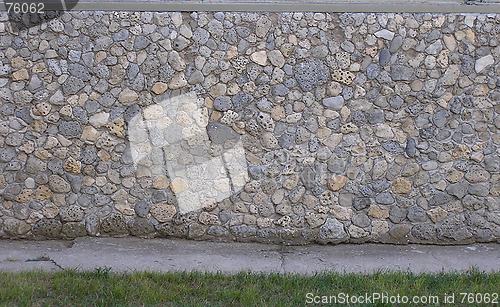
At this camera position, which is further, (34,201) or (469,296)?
(34,201)

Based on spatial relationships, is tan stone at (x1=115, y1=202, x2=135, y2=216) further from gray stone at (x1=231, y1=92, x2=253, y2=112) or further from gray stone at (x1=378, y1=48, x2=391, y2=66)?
gray stone at (x1=378, y1=48, x2=391, y2=66)

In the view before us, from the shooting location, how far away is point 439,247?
6.20 meters

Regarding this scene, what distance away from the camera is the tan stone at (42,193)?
6.12 m

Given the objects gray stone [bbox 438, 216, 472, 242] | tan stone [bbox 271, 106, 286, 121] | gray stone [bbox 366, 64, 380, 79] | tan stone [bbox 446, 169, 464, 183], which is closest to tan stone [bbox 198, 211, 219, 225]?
tan stone [bbox 271, 106, 286, 121]

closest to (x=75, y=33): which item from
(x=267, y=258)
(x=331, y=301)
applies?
(x=267, y=258)

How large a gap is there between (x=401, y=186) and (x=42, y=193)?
3.84 metres

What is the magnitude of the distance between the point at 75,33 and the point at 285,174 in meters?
2.64

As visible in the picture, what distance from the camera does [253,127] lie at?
19.9 feet

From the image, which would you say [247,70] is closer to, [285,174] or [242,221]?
[285,174]

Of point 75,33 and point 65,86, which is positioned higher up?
point 75,33

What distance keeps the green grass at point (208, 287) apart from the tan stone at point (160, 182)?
1.16 m

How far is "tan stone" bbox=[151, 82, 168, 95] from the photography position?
600cm

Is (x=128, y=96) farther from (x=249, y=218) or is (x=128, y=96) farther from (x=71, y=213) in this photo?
(x=249, y=218)

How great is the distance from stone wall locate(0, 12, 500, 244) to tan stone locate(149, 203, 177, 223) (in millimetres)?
21
